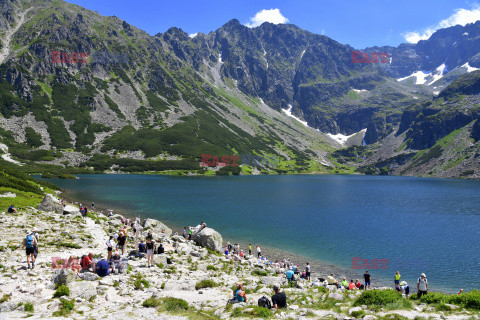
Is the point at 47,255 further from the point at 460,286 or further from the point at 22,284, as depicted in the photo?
the point at 460,286

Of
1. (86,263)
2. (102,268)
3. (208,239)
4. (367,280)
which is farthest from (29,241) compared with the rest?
(367,280)

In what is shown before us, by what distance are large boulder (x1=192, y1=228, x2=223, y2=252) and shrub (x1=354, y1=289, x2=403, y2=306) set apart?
2352cm

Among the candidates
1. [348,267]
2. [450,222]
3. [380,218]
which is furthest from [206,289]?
[450,222]

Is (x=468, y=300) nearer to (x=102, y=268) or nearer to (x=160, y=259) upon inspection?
(x=160, y=259)

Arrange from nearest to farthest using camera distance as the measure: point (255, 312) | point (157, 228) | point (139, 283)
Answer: point (255, 312)
point (139, 283)
point (157, 228)

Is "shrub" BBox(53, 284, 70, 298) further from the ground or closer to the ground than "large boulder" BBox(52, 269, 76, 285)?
closer to the ground

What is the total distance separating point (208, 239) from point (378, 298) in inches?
992

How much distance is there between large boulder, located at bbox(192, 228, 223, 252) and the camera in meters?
38.2

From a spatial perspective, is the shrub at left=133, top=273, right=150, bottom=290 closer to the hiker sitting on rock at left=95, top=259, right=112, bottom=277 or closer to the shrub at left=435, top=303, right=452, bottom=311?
the hiker sitting on rock at left=95, top=259, right=112, bottom=277

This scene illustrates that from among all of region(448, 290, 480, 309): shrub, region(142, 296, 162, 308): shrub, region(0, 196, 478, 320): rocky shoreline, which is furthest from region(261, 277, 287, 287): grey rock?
region(448, 290, 480, 309): shrub

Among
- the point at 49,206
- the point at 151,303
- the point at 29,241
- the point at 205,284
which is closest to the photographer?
the point at 151,303

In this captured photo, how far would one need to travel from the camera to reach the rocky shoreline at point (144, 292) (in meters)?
14.8

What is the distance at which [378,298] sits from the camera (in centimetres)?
1727

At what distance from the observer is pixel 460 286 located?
33.7 metres
